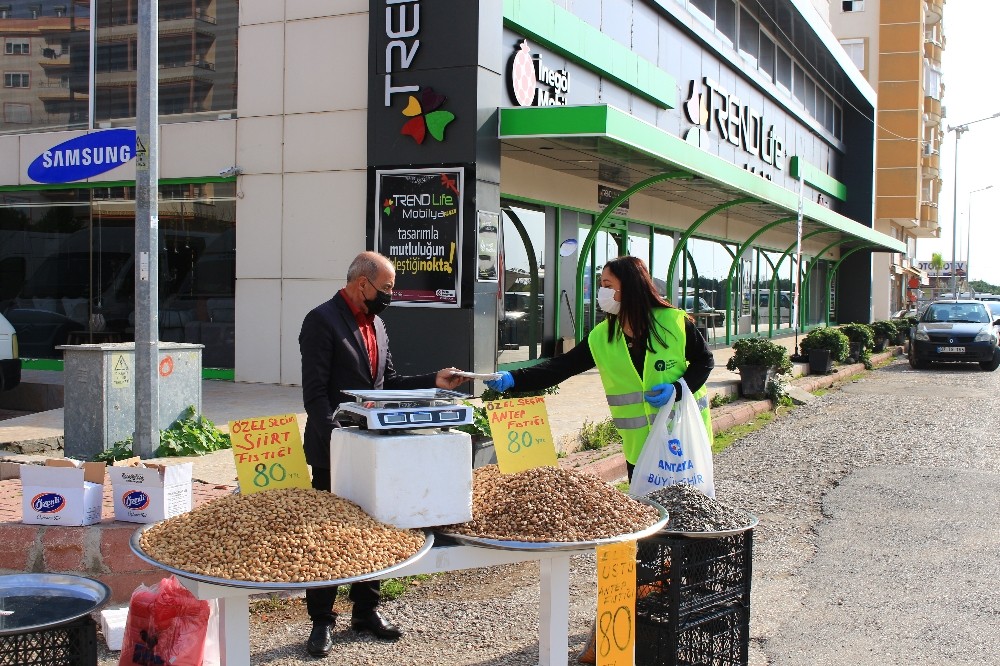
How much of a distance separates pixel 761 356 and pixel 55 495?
422 inches

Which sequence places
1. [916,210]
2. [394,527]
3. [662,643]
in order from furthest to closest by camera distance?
[916,210] → [662,643] → [394,527]

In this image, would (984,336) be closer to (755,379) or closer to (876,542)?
(755,379)

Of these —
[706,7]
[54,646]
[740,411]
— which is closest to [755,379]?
[740,411]

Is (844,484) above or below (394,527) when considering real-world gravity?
below

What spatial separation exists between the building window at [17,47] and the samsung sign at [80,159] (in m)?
1.74

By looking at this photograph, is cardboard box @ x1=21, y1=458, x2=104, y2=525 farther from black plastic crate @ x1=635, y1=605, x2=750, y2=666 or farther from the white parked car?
the white parked car

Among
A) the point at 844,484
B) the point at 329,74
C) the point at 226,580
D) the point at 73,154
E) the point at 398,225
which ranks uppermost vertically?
the point at 329,74

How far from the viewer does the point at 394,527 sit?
3.34 m

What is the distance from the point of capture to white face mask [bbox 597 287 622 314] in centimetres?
459

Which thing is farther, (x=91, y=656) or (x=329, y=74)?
(x=329, y=74)

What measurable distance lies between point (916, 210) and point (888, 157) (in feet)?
10.5

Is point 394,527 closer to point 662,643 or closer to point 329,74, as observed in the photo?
point 662,643

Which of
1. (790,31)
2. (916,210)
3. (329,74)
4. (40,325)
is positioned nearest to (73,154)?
(40,325)

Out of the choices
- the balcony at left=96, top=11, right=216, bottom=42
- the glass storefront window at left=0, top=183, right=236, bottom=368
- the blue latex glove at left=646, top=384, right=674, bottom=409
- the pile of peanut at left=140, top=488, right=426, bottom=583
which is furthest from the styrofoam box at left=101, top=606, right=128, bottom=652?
the balcony at left=96, top=11, right=216, bottom=42
